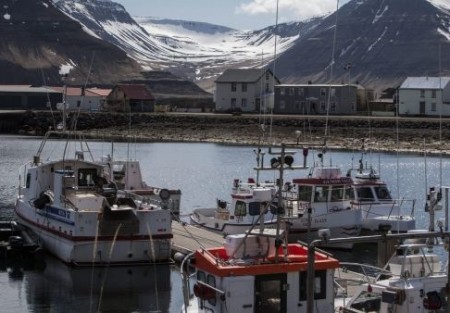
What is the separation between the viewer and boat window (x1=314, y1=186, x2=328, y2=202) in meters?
36.7

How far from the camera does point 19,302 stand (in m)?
28.0

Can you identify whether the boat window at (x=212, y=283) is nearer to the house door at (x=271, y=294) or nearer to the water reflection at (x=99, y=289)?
the house door at (x=271, y=294)

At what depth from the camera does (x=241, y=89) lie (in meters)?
134

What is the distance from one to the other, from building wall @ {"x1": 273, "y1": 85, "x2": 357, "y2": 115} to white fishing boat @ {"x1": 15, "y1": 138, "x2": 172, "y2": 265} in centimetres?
9226

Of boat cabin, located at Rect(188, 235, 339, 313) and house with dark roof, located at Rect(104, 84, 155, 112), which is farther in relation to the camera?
house with dark roof, located at Rect(104, 84, 155, 112)

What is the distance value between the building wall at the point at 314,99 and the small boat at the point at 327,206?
88096 mm

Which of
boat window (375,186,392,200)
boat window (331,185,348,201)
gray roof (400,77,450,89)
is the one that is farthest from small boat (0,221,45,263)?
gray roof (400,77,450,89)

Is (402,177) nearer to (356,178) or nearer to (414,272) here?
(356,178)

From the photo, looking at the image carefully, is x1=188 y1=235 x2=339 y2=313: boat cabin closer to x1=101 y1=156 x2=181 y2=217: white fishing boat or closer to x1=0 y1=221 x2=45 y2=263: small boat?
x1=0 y1=221 x2=45 y2=263: small boat

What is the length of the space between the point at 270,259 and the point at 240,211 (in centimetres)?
1761

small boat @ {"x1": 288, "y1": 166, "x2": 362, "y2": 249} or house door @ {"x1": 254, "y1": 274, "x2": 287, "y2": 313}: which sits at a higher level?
small boat @ {"x1": 288, "y1": 166, "x2": 362, "y2": 249}

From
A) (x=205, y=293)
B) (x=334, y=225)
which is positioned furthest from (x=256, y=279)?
(x=334, y=225)

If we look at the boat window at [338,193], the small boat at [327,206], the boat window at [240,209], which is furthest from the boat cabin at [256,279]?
the boat window at [338,193]

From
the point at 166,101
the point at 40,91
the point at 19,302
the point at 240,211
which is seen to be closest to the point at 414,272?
the point at 19,302
